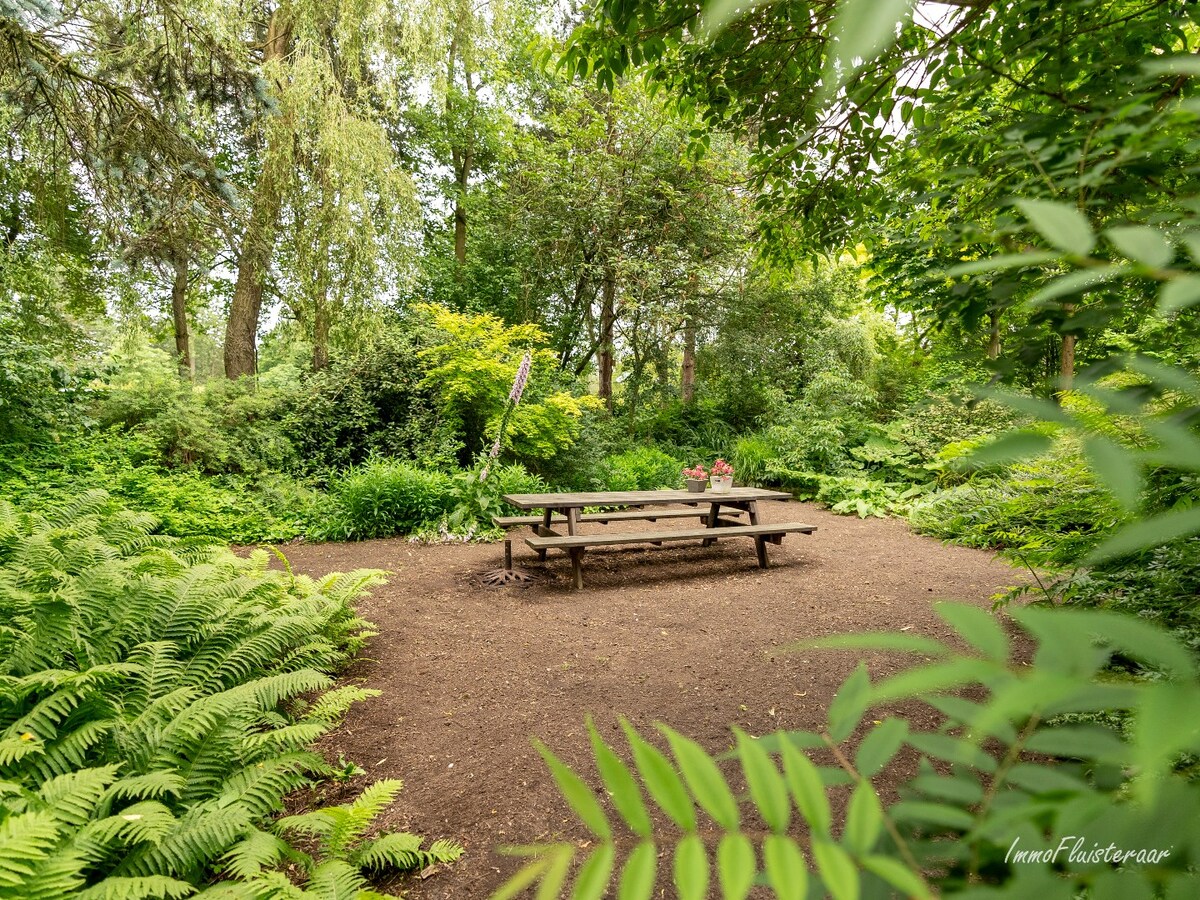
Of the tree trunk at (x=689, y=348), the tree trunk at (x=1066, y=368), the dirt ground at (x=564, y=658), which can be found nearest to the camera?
the tree trunk at (x=1066, y=368)

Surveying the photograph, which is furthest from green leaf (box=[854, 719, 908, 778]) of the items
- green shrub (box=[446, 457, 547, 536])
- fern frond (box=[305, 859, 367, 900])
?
green shrub (box=[446, 457, 547, 536])

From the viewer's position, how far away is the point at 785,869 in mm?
359

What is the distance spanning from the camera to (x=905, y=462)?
392 inches

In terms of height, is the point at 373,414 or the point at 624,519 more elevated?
the point at 373,414

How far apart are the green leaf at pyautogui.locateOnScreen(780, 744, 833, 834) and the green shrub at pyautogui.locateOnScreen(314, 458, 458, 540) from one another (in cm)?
692

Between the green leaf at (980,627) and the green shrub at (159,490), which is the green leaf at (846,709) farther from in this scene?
the green shrub at (159,490)

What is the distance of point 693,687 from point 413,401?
22.5 ft

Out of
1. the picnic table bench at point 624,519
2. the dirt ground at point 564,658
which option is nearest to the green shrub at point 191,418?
the dirt ground at point 564,658

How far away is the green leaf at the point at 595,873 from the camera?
0.33 meters

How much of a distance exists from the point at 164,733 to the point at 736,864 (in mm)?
2690

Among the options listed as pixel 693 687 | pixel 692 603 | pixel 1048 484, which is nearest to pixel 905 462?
pixel 692 603

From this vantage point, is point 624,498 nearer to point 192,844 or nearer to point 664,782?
point 192,844

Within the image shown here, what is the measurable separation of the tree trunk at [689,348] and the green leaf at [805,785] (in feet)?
36.9

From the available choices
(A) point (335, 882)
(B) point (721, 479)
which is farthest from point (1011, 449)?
(B) point (721, 479)
